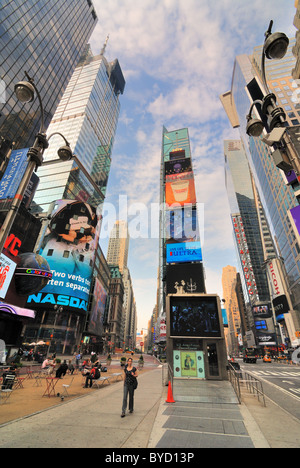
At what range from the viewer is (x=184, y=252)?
42.2 m

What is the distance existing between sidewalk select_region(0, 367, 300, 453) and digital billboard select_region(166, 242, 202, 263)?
106ft

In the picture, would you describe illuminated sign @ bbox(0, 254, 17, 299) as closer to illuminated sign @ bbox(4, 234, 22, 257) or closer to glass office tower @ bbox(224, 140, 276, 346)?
illuminated sign @ bbox(4, 234, 22, 257)

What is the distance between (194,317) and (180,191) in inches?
1562

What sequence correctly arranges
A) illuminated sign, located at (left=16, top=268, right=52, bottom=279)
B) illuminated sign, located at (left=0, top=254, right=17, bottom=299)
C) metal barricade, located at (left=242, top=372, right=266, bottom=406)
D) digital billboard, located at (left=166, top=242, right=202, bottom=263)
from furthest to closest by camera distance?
digital billboard, located at (left=166, top=242, right=202, bottom=263)
illuminated sign, located at (left=16, top=268, right=52, bottom=279)
illuminated sign, located at (left=0, top=254, right=17, bottom=299)
metal barricade, located at (left=242, top=372, right=266, bottom=406)

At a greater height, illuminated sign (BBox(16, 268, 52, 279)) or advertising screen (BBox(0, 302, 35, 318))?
illuminated sign (BBox(16, 268, 52, 279))

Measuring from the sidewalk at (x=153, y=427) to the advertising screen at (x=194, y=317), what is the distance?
4.92m

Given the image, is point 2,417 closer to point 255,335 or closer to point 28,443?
point 28,443

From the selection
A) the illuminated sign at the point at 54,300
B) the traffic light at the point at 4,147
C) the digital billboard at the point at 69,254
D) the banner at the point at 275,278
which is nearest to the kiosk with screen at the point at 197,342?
the illuminated sign at the point at 54,300

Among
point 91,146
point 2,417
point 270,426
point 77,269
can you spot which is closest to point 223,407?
point 270,426

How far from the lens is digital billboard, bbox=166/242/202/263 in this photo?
41.1 m

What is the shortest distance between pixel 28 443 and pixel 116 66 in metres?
166

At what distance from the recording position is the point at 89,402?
8.61 meters

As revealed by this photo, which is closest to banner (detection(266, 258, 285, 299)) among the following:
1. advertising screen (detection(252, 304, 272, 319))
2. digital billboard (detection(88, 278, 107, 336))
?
advertising screen (detection(252, 304, 272, 319))

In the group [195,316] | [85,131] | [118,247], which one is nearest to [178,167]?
[195,316]
